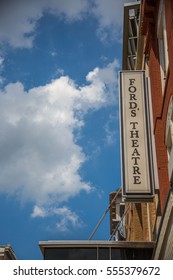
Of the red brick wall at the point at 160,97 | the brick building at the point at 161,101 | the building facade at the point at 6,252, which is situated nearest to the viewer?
the brick building at the point at 161,101

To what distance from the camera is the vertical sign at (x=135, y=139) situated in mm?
17703

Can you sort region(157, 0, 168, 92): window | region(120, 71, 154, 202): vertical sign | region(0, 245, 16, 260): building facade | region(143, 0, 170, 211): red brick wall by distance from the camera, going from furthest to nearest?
region(0, 245, 16, 260): building facade < region(157, 0, 168, 92): window < region(120, 71, 154, 202): vertical sign < region(143, 0, 170, 211): red brick wall

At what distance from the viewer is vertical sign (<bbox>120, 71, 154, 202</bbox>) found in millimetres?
17703

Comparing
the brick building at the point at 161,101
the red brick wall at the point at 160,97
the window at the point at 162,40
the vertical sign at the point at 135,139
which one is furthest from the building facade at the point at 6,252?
the window at the point at 162,40

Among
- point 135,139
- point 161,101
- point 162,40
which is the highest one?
point 162,40

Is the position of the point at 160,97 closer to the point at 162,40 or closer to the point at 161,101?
the point at 161,101

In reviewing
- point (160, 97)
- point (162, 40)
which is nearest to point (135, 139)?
point (160, 97)

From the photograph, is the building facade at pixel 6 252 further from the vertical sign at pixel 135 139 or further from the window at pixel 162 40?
the window at pixel 162 40

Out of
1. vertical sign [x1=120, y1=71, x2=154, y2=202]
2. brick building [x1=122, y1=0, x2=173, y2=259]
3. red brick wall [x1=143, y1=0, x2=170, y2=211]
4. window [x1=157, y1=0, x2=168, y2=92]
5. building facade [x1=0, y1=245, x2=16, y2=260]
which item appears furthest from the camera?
building facade [x1=0, y1=245, x2=16, y2=260]

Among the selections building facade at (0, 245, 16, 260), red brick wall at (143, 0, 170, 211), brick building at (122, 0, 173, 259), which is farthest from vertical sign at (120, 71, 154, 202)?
building facade at (0, 245, 16, 260)

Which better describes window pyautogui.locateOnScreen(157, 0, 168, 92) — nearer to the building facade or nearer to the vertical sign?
the vertical sign

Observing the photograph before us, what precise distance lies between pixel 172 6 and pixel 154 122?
505 centimetres

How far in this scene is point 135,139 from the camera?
18.6 m
